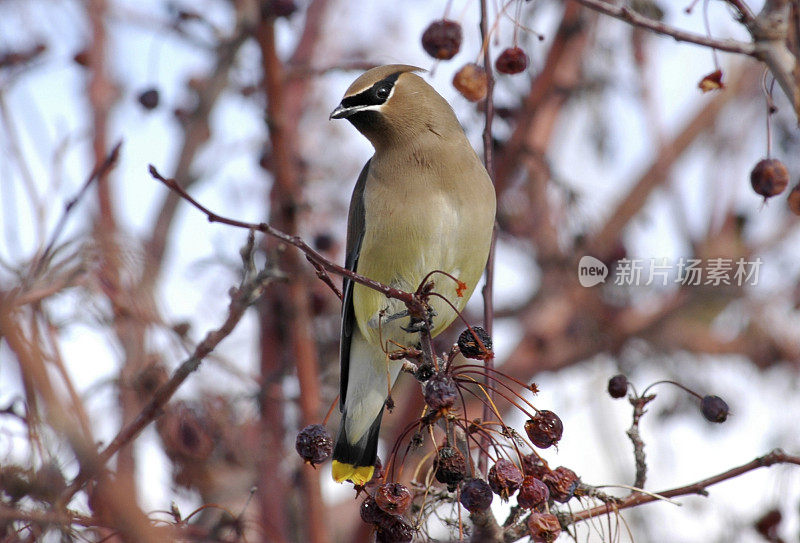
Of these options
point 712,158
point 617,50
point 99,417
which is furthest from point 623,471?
point 99,417

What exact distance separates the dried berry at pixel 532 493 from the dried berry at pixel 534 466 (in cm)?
9

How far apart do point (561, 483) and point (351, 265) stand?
142cm

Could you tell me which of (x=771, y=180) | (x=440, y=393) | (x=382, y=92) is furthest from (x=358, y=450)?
(x=771, y=180)

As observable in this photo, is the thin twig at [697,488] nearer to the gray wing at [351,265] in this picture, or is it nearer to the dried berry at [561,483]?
the dried berry at [561,483]

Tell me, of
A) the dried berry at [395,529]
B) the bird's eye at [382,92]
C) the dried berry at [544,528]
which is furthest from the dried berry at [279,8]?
the dried berry at [544,528]

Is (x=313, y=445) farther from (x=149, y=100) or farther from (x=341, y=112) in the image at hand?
(x=149, y=100)

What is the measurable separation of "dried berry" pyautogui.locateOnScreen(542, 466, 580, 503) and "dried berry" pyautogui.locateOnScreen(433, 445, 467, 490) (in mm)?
184

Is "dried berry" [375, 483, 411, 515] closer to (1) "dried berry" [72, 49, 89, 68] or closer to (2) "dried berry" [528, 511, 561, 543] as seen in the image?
(2) "dried berry" [528, 511, 561, 543]

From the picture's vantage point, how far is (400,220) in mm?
2957

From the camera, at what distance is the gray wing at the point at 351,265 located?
10.4 ft

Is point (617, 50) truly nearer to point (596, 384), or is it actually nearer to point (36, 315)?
point (596, 384)

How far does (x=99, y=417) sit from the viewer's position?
12.5ft

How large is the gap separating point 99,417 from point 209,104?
1462 mm

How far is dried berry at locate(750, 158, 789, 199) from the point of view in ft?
7.52
